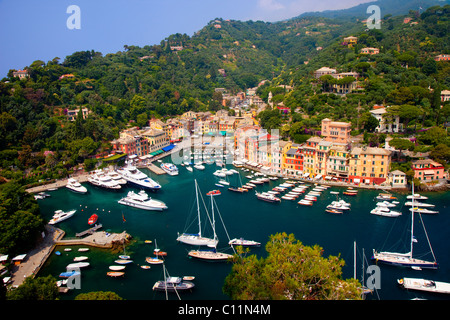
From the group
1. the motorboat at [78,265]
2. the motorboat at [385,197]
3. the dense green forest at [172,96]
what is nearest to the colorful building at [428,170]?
the dense green forest at [172,96]

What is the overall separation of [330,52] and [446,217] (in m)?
28.9

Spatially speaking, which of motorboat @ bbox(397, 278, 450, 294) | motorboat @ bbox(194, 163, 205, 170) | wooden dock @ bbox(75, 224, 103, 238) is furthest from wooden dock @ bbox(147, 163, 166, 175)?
motorboat @ bbox(397, 278, 450, 294)

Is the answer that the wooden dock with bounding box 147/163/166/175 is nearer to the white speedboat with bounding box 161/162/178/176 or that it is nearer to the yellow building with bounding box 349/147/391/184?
the white speedboat with bounding box 161/162/178/176

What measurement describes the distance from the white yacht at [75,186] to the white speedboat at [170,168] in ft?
17.7

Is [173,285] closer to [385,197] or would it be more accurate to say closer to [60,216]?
[60,216]

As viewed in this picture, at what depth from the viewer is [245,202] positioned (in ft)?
59.0

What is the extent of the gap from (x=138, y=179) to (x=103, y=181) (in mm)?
2166

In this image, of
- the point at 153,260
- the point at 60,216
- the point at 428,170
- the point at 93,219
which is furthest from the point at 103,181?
the point at 428,170

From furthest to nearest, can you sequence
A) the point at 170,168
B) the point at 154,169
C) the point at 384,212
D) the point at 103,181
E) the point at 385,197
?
the point at 154,169
the point at 170,168
the point at 103,181
the point at 385,197
the point at 384,212

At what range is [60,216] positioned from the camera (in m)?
16.2

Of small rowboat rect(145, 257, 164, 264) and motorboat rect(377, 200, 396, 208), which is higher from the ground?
motorboat rect(377, 200, 396, 208)

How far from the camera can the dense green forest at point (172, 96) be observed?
22.7 meters

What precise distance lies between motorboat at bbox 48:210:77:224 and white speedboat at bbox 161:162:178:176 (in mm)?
7293

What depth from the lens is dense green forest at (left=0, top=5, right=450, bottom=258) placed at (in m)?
22.7
